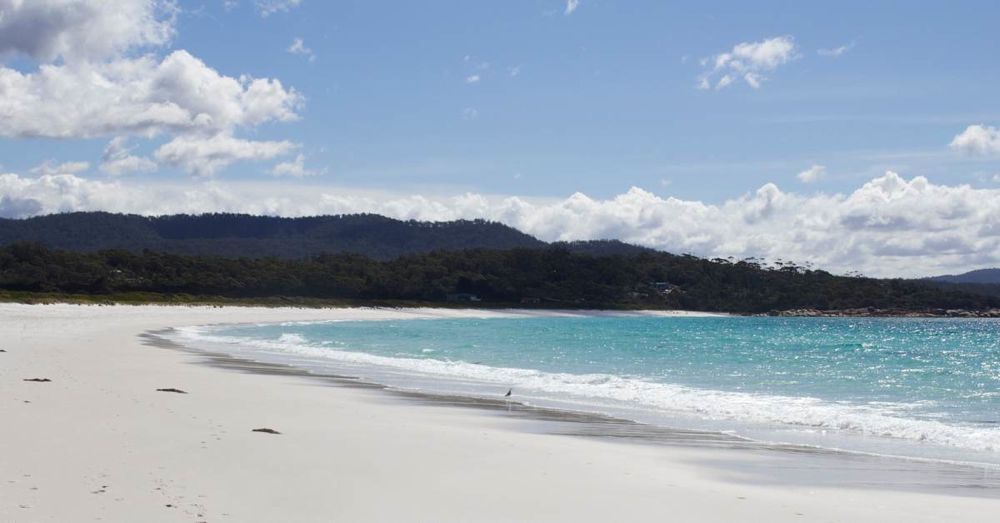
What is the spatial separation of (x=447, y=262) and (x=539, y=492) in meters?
131

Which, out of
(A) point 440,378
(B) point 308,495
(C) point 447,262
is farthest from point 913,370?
(C) point 447,262

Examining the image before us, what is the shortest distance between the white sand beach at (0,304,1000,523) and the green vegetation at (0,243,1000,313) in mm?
69788

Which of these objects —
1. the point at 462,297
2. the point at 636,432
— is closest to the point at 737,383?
the point at 636,432

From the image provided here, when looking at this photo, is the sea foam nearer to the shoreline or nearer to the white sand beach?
the shoreline

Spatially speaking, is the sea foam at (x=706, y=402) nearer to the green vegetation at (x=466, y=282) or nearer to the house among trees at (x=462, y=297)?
the green vegetation at (x=466, y=282)

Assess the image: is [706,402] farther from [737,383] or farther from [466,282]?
[466,282]

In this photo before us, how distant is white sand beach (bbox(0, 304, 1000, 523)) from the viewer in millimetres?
8430

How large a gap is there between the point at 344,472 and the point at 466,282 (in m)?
127

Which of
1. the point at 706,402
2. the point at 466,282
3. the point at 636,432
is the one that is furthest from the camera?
the point at 466,282

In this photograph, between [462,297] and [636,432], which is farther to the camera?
[462,297]

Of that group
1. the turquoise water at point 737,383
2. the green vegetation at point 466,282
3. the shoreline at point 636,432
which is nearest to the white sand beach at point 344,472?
the shoreline at point 636,432

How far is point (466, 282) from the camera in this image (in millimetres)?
136875

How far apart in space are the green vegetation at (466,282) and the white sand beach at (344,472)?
69788 millimetres

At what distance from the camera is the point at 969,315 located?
162 m
